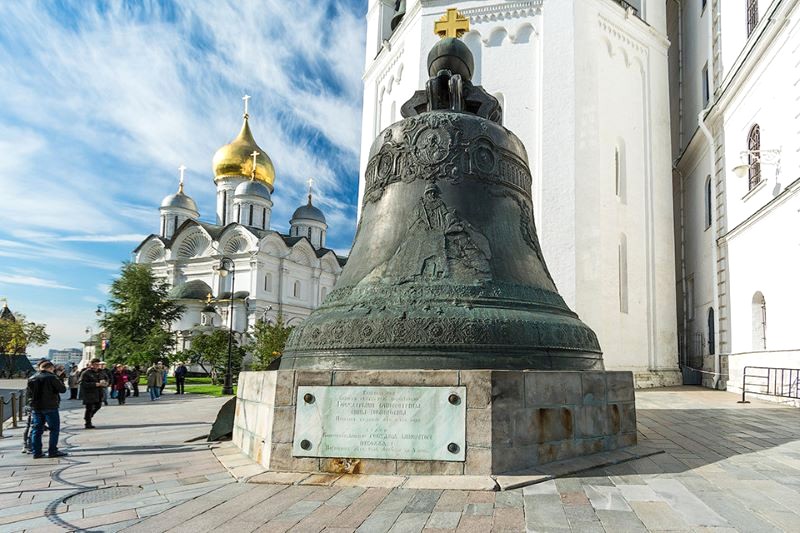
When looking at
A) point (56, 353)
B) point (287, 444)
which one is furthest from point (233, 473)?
point (56, 353)

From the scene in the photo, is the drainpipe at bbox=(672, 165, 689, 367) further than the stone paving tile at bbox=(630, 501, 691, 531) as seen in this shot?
Yes

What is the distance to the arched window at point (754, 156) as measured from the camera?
1477cm

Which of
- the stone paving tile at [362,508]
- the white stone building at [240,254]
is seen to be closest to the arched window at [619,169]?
the stone paving tile at [362,508]

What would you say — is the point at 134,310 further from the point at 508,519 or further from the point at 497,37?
the point at 508,519

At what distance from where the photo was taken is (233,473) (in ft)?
14.6

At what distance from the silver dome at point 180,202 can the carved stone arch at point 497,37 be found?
39621 mm

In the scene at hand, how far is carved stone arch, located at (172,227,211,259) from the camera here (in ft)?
156

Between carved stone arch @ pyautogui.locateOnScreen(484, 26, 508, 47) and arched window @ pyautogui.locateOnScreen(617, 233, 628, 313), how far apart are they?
6676 millimetres

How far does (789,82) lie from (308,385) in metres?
12.6

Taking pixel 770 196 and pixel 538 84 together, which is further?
pixel 538 84

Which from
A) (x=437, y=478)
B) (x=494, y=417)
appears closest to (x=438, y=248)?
(x=494, y=417)

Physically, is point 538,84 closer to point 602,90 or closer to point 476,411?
point 602,90

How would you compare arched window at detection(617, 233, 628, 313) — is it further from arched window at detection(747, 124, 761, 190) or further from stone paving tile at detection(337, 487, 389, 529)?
stone paving tile at detection(337, 487, 389, 529)

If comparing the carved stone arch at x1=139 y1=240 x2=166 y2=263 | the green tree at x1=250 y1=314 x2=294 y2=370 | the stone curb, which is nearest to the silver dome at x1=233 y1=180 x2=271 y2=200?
the carved stone arch at x1=139 y1=240 x2=166 y2=263
